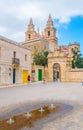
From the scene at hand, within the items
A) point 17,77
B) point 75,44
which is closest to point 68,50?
point 75,44

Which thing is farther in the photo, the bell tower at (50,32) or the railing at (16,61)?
the bell tower at (50,32)

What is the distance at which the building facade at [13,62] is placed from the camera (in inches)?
1065

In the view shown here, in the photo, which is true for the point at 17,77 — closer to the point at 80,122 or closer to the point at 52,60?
the point at 52,60

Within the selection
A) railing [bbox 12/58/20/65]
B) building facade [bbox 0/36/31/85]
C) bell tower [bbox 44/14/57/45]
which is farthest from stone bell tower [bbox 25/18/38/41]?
railing [bbox 12/58/20/65]

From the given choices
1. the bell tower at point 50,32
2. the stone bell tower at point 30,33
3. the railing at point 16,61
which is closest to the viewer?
the railing at point 16,61

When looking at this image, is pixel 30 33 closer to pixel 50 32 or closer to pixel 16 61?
pixel 50 32

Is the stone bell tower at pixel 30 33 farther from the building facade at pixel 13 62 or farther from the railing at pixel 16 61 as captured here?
the railing at pixel 16 61

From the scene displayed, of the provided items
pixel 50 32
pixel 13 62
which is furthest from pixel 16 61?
pixel 50 32

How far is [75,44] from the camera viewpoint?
70.0 m

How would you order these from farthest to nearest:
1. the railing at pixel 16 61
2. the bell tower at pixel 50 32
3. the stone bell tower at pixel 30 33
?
the bell tower at pixel 50 32
the stone bell tower at pixel 30 33
the railing at pixel 16 61

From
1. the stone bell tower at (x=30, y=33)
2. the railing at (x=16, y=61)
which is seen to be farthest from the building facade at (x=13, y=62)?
the stone bell tower at (x=30, y=33)

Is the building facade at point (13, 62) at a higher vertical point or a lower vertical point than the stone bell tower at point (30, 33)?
lower

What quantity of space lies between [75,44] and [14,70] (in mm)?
43353

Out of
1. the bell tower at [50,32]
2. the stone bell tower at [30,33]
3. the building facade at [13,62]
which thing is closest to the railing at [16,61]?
the building facade at [13,62]
